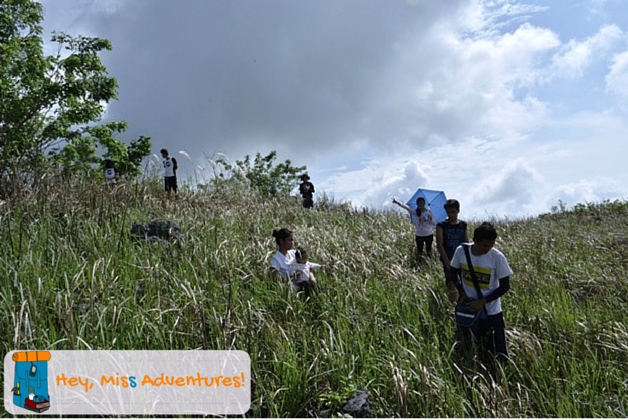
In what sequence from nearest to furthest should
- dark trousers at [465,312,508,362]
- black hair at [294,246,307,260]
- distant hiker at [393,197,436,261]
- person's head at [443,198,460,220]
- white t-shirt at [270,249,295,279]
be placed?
dark trousers at [465,312,508,362]
white t-shirt at [270,249,295,279]
black hair at [294,246,307,260]
person's head at [443,198,460,220]
distant hiker at [393,197,436,261]

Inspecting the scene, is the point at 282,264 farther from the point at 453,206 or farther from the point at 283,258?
the point at 453,206

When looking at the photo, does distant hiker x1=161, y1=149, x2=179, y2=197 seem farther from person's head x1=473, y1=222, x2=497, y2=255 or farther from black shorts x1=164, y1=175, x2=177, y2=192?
person's head x1=473, y1=222, x2=497, y2=255

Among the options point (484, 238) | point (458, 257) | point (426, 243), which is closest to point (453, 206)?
point (458, 257)

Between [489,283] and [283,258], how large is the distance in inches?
109

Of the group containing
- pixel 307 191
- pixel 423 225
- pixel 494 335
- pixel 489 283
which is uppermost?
pixel 307 191

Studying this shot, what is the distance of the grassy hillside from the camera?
3629 millimetres

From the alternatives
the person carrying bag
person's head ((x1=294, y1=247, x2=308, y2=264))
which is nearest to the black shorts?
person's head ((x1=294, y1=247, x2=308, y2=264))

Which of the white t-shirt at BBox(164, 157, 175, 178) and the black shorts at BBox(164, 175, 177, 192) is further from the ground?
the white t-shirt at BBox(164, 157, 175, 178)

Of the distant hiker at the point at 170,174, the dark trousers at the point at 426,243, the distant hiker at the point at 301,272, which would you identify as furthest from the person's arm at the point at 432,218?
the distant hiker at the point at 170,174

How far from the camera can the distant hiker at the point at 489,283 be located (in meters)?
4.38

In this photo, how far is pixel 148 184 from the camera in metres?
11.9

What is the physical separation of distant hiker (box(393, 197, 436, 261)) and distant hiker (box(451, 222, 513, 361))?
4618 mm

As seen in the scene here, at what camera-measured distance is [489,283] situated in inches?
176

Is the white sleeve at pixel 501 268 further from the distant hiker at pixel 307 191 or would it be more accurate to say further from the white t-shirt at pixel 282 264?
the distant hiker at pixel 307 191
